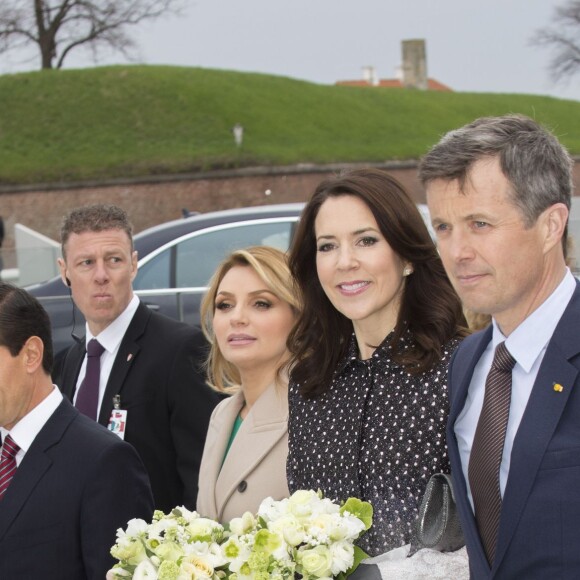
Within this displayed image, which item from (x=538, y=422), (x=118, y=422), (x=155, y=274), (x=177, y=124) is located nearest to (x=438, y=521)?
(x=538, y=422)

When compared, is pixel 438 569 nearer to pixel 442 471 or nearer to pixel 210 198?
pixel 442 471

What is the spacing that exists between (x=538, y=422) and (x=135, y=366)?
2.95 m

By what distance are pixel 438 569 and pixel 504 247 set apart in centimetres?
93

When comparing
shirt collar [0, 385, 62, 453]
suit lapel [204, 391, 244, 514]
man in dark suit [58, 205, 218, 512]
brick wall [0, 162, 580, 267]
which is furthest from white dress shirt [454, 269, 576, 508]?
brick wall [0, 162, 580, 267]

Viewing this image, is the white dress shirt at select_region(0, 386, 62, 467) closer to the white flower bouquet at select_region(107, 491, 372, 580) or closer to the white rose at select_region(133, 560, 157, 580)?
the white flower bouquet at select_region(107, 491, 372, 580)

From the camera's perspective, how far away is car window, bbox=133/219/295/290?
29.6ft

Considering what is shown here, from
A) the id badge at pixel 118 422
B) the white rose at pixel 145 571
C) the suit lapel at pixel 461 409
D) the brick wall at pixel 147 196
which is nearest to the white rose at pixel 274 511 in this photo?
the white rose at pixel 145 571

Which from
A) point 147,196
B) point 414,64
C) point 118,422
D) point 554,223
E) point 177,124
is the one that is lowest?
point 118,422

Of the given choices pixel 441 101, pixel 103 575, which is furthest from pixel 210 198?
pixel 103 575

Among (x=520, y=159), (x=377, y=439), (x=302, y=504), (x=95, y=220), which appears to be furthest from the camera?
(x=95, y=220)

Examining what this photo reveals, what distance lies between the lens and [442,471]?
306 centimetres

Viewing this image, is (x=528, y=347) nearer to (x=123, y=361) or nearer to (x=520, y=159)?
(x=520, y=159)

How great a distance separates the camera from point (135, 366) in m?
4.89

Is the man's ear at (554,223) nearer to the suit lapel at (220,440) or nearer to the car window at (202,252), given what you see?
the suit lapel at (220,440)
